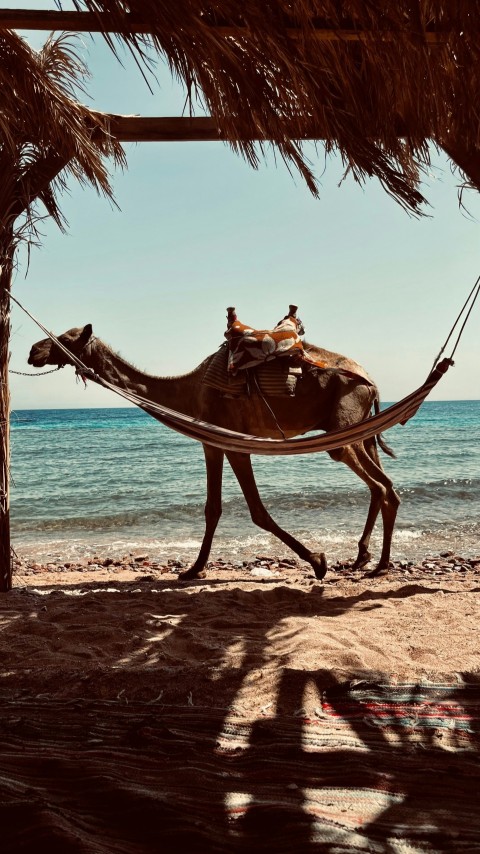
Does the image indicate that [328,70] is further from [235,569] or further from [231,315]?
[235,569]

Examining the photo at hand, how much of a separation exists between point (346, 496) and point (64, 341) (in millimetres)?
6976

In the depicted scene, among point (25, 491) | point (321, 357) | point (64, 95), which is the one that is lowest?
point (25, 491)

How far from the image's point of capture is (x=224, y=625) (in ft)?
13.0

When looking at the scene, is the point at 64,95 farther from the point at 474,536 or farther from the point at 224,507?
the point at 224,507

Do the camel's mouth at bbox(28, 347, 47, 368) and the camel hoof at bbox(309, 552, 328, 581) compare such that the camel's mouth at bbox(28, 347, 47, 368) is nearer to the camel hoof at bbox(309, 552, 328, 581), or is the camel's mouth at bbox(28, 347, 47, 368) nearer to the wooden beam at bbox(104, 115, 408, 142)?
the wooden beam at bbox(104, 115, 408, 142)

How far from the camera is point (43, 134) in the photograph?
4586 mm

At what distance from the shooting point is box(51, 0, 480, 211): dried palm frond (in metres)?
2.75

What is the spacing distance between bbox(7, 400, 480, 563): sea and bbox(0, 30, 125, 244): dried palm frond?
5.46 feet

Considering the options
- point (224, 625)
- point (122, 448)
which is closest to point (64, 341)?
point (224, 625)

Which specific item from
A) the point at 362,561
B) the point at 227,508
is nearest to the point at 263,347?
the point at 362,561

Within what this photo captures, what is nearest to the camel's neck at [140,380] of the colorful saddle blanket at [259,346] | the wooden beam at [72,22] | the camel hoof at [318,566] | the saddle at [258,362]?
the saddle at [258,362]

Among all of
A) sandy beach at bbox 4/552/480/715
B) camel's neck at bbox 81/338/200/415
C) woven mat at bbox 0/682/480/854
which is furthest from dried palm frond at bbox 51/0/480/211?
woven mat at bbox 0/682/480/854

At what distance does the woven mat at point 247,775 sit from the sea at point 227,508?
3.29 meters

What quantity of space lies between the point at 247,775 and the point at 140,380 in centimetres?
409
